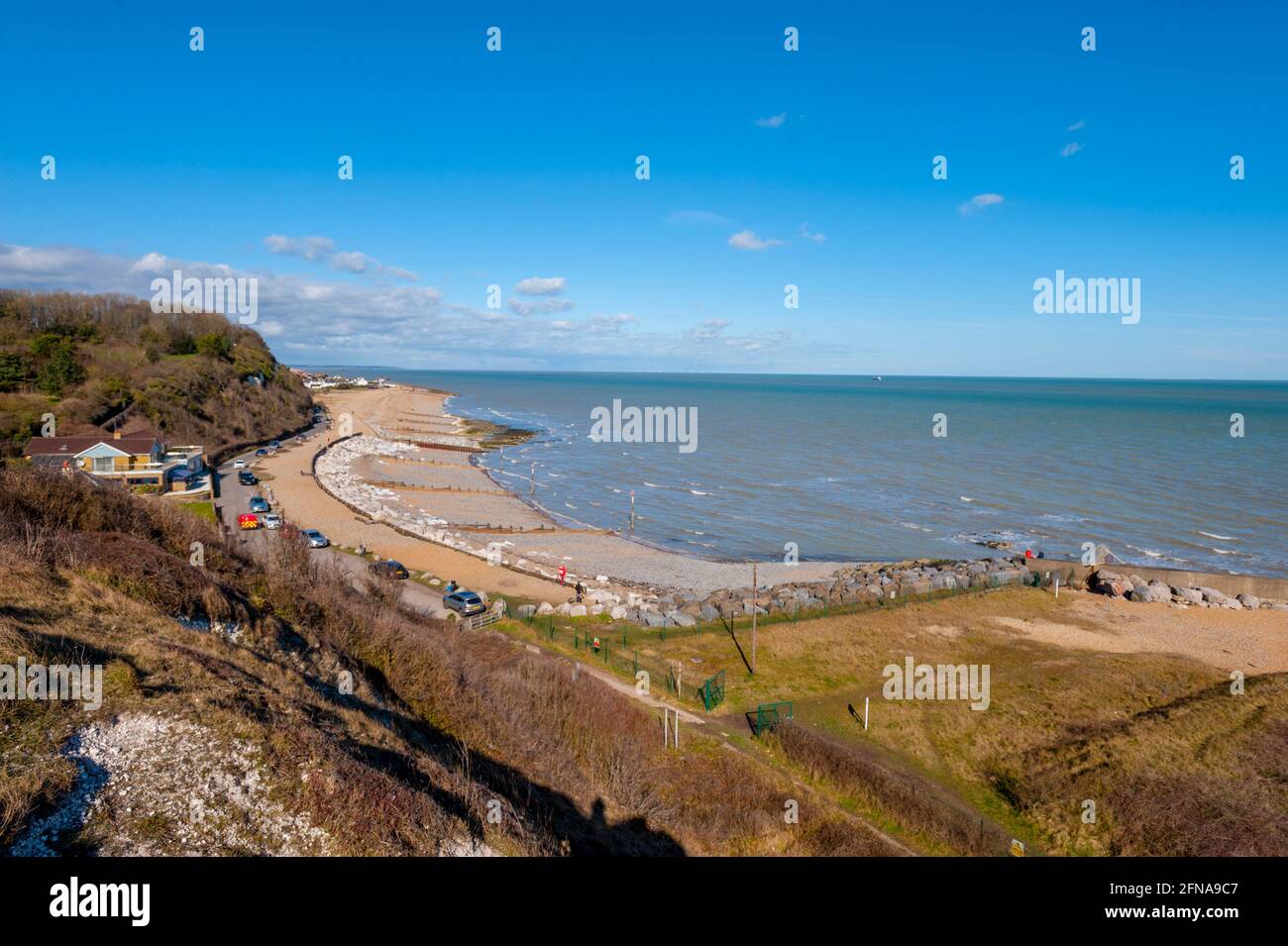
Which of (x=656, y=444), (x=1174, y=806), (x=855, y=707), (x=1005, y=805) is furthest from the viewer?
(x=656, y=444)

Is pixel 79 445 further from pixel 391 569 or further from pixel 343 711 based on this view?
pixel 343 711

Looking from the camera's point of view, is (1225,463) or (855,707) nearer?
(855,707)

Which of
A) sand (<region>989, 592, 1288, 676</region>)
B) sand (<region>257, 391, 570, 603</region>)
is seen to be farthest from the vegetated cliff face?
sand (<region>989, 592, 1288, 676</region>)

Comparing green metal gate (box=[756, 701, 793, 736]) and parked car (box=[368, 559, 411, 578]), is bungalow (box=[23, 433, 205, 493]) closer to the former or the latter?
parked car (box=[368, 559, 411, 578])


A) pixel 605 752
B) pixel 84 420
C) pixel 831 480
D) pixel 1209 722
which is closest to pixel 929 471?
pixel 831 480

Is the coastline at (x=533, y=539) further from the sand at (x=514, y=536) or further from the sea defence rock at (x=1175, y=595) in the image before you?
the sea defence rock at (x=1175, y=595)
